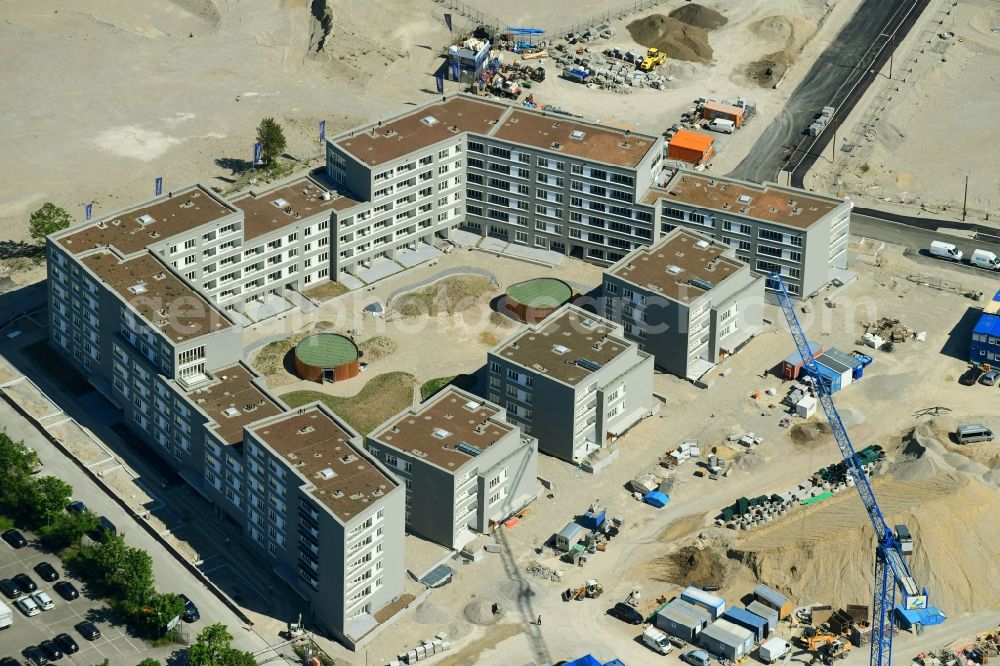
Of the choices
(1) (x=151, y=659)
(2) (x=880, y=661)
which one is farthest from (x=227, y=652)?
(2) (x=880, y=661)

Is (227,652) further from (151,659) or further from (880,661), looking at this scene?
(880,661)
